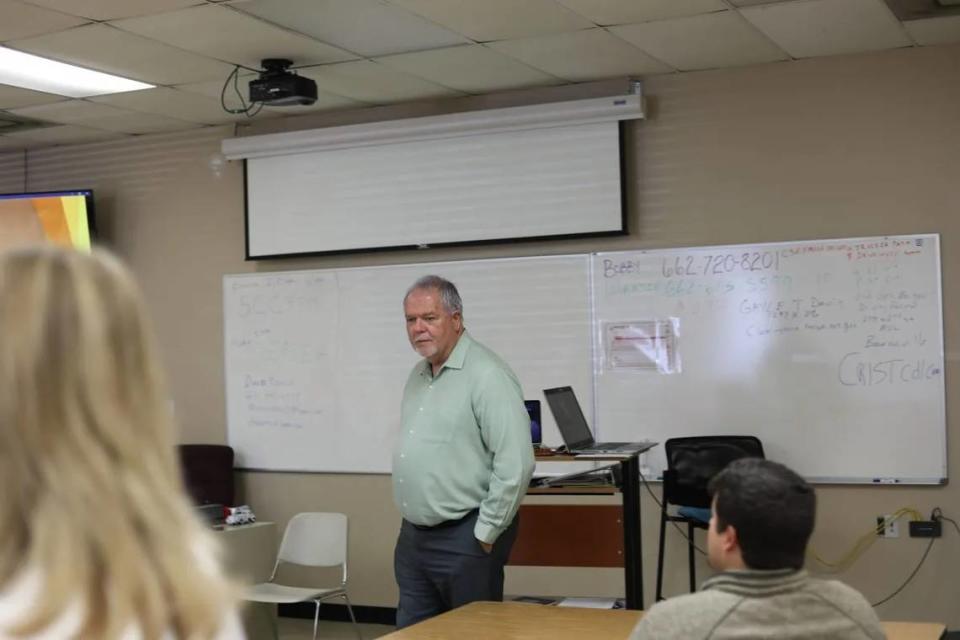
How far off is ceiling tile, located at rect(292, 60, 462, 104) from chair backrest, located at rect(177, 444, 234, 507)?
219cm

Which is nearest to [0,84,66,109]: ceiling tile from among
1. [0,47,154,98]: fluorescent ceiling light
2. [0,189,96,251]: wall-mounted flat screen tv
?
[0,47,154,98]: fluorescent ceiling light

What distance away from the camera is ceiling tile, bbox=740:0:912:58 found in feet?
15.9

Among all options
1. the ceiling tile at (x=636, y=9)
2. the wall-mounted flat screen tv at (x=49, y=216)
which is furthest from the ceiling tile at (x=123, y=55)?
the ceiling tile at (x=636, y=9)

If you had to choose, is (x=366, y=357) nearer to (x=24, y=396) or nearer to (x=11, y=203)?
(x=11, y=203)

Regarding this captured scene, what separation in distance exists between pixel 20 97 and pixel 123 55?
1126 mm

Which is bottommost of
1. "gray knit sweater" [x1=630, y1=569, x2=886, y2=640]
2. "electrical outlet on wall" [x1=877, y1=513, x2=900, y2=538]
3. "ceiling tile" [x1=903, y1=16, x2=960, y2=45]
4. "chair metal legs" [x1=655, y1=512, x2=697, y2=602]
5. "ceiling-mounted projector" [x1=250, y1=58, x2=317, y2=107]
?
"chair metal legs" [x1=655, y1=512, x2=697, y2=602]

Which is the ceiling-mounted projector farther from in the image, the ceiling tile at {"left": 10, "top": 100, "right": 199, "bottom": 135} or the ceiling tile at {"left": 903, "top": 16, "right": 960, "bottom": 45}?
the ceiling tile at {"left": 903, "top": 16, "right": 960, "bottom": 45}

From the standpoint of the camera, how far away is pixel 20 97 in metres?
6.14

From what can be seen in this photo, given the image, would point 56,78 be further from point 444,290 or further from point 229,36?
point 444,290

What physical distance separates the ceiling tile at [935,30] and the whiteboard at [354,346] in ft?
6.19

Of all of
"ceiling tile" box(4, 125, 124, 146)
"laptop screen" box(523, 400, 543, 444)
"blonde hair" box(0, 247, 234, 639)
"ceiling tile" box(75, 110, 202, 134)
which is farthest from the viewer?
"ceiling tile" box(4, 125, 124, 146)

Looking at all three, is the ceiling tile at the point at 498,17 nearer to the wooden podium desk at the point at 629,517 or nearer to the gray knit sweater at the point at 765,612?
the wooden podium desk at the point at 629,517

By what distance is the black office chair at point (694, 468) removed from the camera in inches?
222

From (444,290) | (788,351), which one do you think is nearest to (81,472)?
(444,290)
